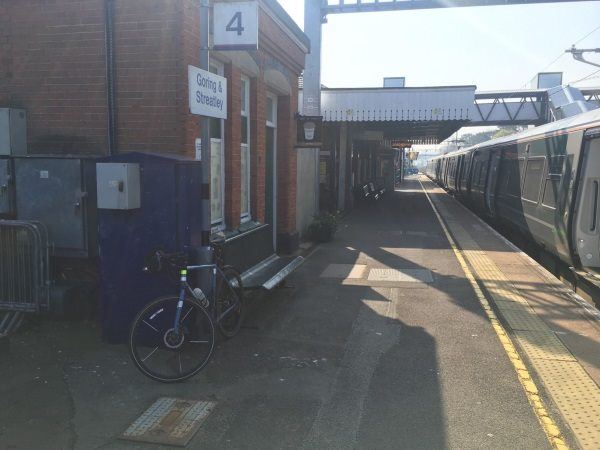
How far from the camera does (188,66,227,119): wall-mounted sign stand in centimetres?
475

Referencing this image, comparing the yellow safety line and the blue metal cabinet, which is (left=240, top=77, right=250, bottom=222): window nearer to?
the blue metal cabinet

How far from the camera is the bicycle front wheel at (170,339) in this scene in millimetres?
4500

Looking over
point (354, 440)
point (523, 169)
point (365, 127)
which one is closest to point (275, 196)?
point (523, 169)

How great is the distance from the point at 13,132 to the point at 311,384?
4.76m

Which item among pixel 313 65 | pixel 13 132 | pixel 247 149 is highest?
pixel 313 65

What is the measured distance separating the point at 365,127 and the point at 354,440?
2330 centimetres

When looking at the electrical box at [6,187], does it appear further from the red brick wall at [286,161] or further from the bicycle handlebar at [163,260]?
the red brick wall at [286,161]

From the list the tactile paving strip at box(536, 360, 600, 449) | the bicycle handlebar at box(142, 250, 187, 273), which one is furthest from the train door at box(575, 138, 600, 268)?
the bicycle handlebar at box(142, 250, 187, 273)

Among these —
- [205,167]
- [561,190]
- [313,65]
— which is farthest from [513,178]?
[205,167]

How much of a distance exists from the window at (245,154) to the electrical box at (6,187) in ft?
11.5

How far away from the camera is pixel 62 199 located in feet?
19.5

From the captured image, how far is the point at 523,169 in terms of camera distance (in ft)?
39.2

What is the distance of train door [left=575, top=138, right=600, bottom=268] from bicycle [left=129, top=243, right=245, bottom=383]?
5.41 meters

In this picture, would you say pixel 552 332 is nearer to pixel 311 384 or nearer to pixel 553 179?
pixel 311 384
